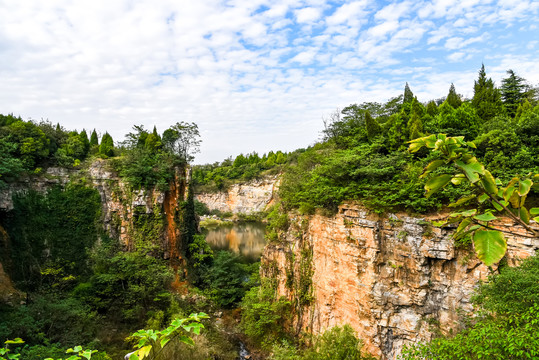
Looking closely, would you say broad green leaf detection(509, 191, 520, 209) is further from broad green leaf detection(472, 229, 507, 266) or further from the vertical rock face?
the vertical rock face

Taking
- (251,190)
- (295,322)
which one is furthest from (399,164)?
(251,190)

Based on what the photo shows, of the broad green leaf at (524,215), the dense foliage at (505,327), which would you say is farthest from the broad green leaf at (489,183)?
the dense foliage at (505,327)

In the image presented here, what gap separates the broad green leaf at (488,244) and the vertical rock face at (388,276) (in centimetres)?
936

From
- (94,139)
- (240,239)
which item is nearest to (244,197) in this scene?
(240,239)

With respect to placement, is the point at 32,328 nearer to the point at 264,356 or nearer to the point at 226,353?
the point at 226,353

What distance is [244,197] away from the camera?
177ft

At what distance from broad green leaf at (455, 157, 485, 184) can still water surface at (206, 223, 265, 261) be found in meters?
31.6

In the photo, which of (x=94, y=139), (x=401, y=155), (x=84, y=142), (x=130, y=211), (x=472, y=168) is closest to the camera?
(x=472, y=168)

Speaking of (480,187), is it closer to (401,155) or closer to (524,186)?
(524,186)

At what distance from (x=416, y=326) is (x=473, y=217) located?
11.2 metres

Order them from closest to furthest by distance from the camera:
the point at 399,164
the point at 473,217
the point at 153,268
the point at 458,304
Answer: the point at 473,217 → the point at 458,304 → the point at 399,164 → the point at 153,268

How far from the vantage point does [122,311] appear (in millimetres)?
17000

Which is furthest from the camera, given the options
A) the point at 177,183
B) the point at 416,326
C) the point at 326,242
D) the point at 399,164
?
the point at 177,183

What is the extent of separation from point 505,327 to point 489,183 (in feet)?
22.3
